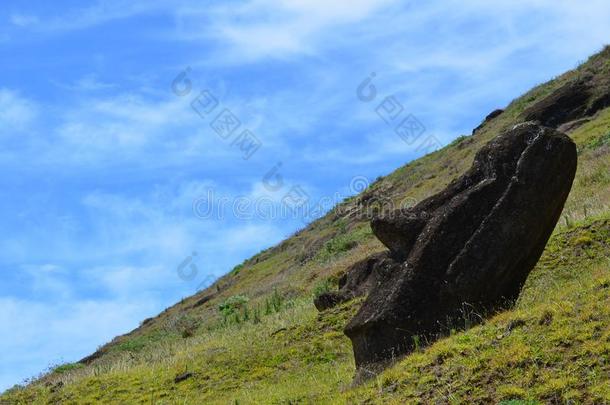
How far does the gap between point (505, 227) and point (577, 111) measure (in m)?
36.7

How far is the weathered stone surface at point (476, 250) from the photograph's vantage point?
14062 millimetres

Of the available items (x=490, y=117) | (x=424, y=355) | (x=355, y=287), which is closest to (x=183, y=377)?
(x=355, y=287)

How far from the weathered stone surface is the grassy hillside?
512 mm

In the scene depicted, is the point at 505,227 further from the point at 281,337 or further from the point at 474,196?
the point at 281,337

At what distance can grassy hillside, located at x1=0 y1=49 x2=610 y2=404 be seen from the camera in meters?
11.1

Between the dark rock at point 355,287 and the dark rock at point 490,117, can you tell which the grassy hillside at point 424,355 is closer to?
the dark rock at point 355,287

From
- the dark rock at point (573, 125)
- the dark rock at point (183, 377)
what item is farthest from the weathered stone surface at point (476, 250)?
the dark rock at point (573, 125)

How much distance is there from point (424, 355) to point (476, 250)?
2137mm

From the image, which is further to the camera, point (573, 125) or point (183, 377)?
point (573, 125)

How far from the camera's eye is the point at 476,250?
46.3ft

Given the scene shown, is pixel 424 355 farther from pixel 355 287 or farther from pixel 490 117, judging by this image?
pixel 490 117

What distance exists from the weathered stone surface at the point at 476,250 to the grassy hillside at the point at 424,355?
51 centimetres

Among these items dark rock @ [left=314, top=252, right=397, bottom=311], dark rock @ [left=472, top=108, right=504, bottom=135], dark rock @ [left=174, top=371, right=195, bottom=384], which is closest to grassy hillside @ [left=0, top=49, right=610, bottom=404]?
dark rock @ [left=174, top=371, right=195, bottom=384]

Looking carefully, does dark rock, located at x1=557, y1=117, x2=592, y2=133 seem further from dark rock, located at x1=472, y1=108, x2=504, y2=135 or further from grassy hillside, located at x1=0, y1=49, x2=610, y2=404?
dark rock, located at x1=472, y1=108, x2=504, y2=135
